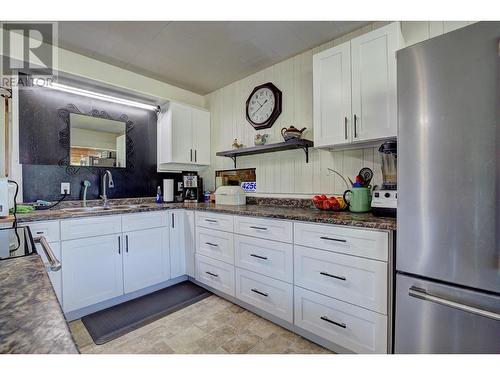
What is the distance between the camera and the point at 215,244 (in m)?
2.32

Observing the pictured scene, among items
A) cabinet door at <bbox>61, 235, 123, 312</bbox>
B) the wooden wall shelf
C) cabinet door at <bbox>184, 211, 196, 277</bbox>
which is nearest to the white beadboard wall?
the wooden wall shelf

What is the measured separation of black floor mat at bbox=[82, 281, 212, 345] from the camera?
5.96ft

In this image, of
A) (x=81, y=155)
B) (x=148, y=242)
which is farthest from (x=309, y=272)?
(x=81, y=155)

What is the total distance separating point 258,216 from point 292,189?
697mm

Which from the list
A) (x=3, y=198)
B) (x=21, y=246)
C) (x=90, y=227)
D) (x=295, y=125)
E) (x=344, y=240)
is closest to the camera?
(x=21, y=246)

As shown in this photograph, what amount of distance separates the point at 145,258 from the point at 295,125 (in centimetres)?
202

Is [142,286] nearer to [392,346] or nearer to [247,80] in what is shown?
[392,346]

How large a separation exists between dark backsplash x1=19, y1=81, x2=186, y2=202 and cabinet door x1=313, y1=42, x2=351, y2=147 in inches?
86.2

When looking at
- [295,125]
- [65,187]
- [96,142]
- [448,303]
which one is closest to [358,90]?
[295,125]

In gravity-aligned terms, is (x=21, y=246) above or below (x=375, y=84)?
below

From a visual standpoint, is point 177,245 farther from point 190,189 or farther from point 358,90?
point 358,90

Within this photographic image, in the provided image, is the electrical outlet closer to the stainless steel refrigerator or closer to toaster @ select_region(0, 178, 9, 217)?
toaster @ select_region(0, 178, 9, 217)

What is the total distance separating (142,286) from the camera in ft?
7.66
